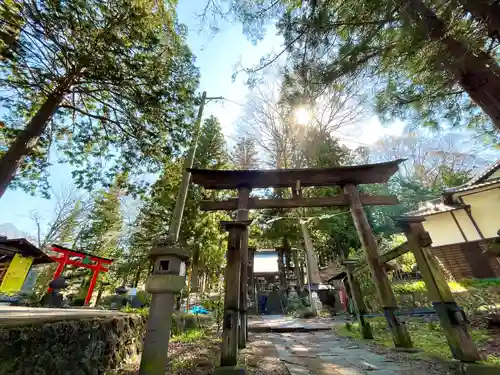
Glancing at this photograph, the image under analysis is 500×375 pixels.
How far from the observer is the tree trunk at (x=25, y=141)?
5176 mm

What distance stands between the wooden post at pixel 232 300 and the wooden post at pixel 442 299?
2673 millimetres

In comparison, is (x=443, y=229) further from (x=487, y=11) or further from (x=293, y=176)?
(x=487, y=11)

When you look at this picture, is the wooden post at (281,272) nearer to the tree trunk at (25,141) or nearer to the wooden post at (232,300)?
the wooden post at (232,300)

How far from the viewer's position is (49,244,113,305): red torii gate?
1082cm

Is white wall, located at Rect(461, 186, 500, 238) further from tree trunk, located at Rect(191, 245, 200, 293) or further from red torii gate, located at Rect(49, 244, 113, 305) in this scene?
red torii gate, located at Rect(49, 244, 113, 305)

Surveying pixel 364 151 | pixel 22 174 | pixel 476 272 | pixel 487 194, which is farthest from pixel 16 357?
pixel 364 151

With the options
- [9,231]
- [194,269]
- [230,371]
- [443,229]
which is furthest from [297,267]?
[9,231]

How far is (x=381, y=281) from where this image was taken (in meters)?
4.56

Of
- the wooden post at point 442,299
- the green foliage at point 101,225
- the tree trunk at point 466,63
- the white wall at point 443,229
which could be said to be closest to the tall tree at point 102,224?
the green foliage at point 101,225

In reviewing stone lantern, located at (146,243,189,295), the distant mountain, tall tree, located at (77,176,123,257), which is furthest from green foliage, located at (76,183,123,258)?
the distant mountain

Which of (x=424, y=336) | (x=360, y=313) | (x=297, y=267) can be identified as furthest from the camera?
(x=297, y=267)

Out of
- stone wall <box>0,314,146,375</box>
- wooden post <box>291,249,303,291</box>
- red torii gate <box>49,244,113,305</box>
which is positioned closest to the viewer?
stone wall <box>0,314,146,375</box>

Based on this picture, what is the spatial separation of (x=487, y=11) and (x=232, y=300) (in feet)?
15.3

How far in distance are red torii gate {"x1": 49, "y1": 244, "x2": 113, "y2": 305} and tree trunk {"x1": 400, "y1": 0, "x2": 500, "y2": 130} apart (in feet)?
46.9
